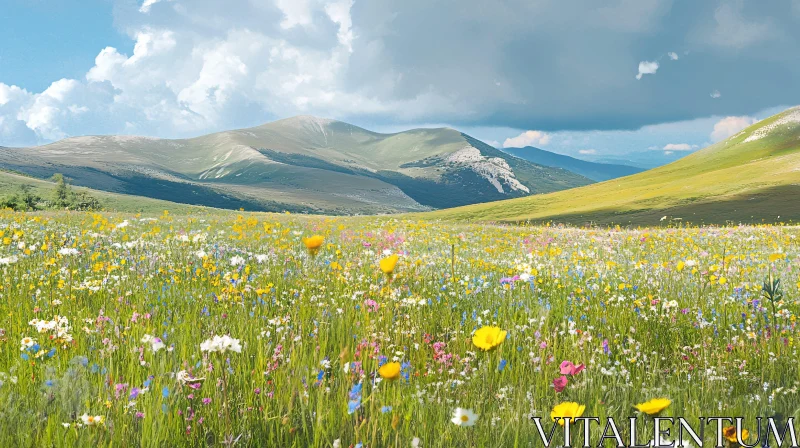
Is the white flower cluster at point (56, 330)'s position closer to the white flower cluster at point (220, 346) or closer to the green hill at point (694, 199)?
the white flower cluster at point (220, 346)

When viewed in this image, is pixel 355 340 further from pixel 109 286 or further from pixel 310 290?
pixel 109 286

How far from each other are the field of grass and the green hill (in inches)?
2090

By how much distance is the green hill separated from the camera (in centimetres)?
5696

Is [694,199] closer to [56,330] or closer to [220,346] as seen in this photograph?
[56,330]

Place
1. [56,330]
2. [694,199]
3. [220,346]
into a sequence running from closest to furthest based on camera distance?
1. [220,346]
2. [56,330]
3. [694,199]

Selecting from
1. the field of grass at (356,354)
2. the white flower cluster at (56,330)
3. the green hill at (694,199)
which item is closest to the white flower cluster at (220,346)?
the field of grass at (356,354)

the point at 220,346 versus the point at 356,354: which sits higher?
the point at 220,346

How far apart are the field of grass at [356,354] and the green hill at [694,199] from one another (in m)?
53.1

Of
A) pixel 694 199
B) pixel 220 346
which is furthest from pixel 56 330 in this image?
pixel 694 199

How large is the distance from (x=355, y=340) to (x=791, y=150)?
176840 mm

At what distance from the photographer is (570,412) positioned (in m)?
1.74

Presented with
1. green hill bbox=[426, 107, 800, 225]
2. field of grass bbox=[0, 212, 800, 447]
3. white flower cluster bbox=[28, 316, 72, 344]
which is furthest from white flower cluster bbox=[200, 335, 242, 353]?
green hill bbox=[426, 107, 800, 225]

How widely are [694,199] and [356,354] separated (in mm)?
80496

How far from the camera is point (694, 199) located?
2790 inches
